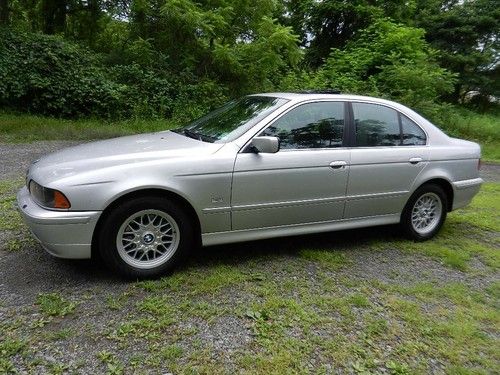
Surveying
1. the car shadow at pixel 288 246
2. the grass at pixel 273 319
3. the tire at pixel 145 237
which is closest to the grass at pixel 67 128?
the grass at pixel 273 319

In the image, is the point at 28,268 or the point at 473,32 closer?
the point at 28,268

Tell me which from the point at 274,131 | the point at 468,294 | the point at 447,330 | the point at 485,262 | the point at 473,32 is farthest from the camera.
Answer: the point at 473,32

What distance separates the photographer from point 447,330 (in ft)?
10.7

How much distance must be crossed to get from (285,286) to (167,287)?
3.14 feet

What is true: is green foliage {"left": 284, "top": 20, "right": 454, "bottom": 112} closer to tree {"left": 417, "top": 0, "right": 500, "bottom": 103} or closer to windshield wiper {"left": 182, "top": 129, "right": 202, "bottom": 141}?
tree {"left": 417, "top": 0, "right": 500, "bottom": 103}

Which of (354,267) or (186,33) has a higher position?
(186,33)

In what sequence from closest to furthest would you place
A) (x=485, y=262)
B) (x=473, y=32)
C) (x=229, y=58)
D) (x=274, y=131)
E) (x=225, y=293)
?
1. (x=225, y=293)
2. (x=274, y=131)
3. (x=485, y=262)
4. (x=229, y=58)
5. (x=473, y=32)

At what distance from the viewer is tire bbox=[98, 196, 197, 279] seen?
3.49 metres

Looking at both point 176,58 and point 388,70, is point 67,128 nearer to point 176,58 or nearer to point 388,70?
point 176,58

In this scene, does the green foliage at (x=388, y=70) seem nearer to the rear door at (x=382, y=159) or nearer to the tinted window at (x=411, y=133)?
the tinted window at (x=411, y=133)

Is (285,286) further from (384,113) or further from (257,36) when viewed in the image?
(257,36)

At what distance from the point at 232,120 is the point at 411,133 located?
1.99 m

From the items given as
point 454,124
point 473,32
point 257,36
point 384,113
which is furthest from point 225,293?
point 473,32

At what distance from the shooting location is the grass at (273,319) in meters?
2.76
